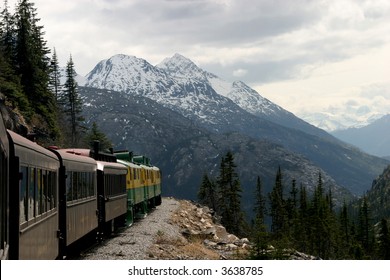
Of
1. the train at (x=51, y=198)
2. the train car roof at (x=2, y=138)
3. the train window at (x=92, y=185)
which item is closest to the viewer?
the train car roof at (x=2, y=138)

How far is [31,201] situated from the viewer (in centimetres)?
1155

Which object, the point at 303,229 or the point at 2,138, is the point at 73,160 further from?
the point at 303,229

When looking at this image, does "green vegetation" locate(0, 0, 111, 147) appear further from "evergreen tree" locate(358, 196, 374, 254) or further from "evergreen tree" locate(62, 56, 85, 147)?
"evergreen tree" locate(358, 196, 374, 254)

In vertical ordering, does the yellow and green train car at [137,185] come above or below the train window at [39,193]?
below

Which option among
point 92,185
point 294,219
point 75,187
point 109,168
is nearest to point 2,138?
point 75,187

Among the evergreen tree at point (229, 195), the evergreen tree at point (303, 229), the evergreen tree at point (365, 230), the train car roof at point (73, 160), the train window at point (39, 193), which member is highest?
the train car roof at point (73, 160)

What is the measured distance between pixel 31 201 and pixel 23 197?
1.02m

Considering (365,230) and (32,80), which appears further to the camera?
(365,230)

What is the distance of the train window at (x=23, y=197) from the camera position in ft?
33.9

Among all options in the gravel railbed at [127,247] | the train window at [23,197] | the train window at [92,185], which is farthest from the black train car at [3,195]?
the train window at [92,185]

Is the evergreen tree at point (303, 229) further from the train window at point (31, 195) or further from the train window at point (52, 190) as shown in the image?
the train window at point (31, 195)
